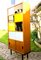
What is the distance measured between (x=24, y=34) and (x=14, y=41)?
53 centimetres

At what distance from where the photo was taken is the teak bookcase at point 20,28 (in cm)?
331

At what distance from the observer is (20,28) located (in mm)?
3510

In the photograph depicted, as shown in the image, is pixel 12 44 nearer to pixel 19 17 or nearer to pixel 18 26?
pixel 18 26

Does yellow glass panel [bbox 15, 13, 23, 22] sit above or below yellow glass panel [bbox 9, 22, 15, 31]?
above

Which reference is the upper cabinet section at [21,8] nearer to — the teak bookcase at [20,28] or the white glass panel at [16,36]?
the teak bookcase at [20,28]

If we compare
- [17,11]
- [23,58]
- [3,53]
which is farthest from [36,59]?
[17,11]

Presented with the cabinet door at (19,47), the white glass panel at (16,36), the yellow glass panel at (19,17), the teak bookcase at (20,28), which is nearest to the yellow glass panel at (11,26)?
the teak bookcase at (20,28)

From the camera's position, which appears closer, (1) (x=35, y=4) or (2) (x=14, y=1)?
(1) (x=35, y=4)

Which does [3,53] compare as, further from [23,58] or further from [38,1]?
[38,1]

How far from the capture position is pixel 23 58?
363 cm

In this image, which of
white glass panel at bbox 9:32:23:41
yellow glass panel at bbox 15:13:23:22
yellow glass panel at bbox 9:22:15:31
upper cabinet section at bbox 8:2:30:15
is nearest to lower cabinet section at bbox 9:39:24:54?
white glass panel at bbox 9:32:23:41

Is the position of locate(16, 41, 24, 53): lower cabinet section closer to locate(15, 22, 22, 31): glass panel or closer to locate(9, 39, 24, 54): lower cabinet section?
locate(9, 39, 24, 54): lower cabinet section

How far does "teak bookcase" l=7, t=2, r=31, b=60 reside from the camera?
10.9ft

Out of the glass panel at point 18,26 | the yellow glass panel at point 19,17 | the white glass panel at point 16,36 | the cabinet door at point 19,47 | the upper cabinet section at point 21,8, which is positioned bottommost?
the cabinet door at point 19,47
